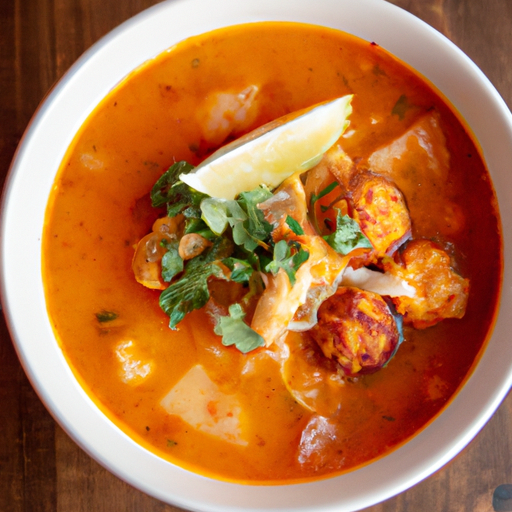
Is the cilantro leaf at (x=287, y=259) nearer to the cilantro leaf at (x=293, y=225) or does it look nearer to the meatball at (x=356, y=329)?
the cilantro leaf at (x=293, y=225)

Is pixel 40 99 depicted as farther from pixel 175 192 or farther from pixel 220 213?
pixel 220 213

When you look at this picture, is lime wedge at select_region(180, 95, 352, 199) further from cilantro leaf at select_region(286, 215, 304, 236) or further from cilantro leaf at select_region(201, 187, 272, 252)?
cilantro leaf at select_region(286, 215, 304, 236)

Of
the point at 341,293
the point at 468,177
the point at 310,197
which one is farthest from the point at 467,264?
the point at 310,197

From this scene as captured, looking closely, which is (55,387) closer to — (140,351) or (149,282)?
(140,351)

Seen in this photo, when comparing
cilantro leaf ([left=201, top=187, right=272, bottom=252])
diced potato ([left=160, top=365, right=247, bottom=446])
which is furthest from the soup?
cilantro leaf ([left=201, top=187, right=272, bottom=252])

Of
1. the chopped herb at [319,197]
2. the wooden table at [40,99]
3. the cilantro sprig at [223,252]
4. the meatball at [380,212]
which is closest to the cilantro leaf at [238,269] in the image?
the cilantro sprig at [223,252]

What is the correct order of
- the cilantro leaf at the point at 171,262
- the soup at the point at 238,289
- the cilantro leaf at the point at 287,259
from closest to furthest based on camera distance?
the cilantro leaf at the point at 287,259, the cilantro leaf at the point at 171,262, the soup at the point at 238,289
